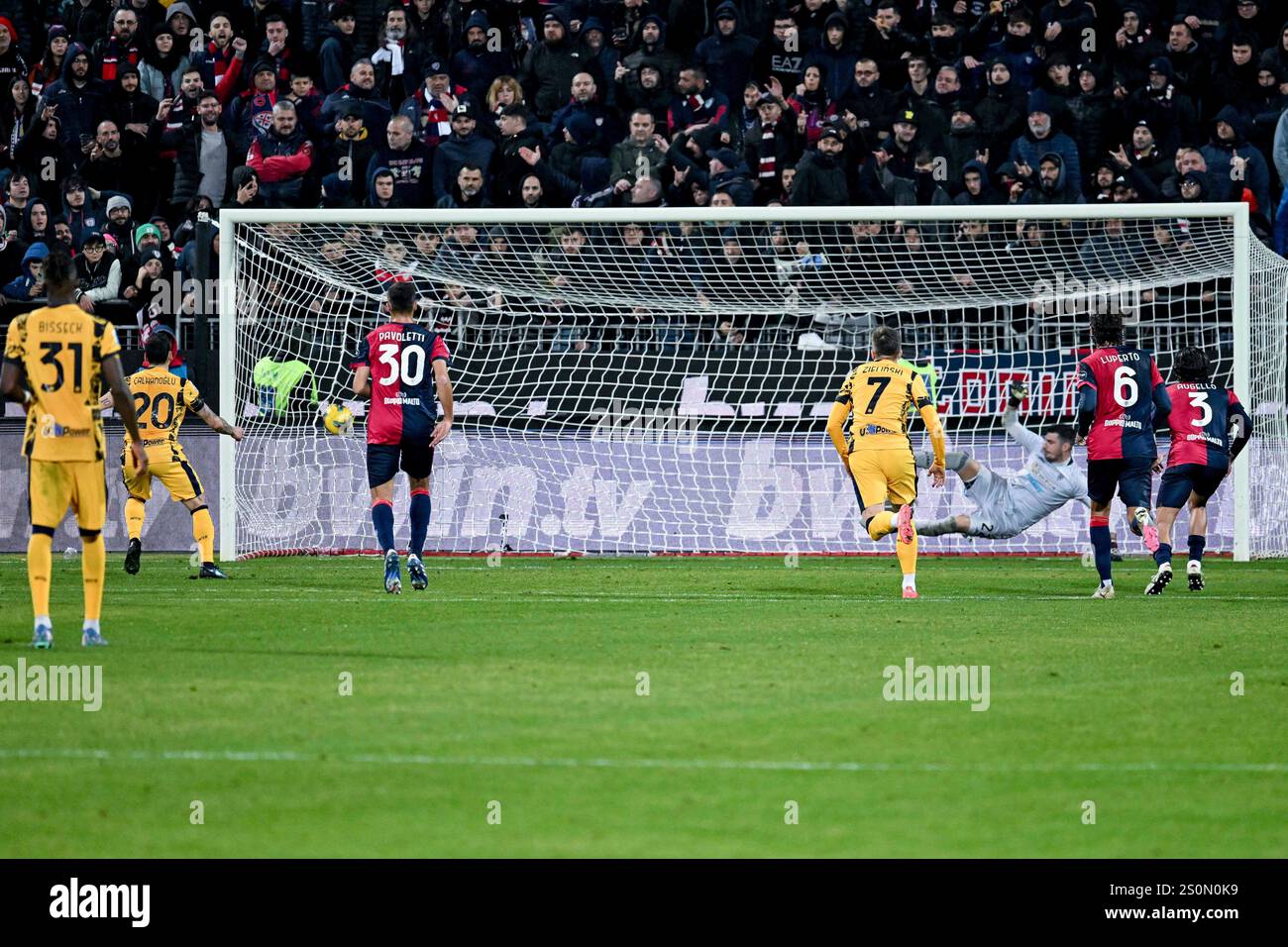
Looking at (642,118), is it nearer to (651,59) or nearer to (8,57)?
(651,59)

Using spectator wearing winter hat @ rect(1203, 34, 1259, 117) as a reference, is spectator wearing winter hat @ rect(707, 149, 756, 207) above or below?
below

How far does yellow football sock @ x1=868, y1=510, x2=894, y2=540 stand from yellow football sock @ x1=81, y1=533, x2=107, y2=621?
227 inches

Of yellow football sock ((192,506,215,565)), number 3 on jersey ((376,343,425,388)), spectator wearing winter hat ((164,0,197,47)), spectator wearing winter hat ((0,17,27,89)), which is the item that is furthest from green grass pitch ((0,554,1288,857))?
spectator wearing winter hat ((0,17,27,89))

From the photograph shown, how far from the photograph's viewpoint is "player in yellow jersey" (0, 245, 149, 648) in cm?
917

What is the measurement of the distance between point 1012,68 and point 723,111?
11.3ft

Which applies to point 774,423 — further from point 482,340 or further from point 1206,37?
point 1206,37

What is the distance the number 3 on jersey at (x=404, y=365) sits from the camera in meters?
13.2

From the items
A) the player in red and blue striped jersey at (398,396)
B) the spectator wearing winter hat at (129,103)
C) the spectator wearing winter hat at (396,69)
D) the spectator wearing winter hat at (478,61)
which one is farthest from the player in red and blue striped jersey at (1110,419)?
the spectator wearing winter hat at (129,103)

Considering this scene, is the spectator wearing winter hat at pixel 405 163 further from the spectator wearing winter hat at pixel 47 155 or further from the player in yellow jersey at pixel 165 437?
the player in yellow jersey at pixel 165 437

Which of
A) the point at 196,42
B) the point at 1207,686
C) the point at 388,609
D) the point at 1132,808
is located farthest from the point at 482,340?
the point at 1132,808

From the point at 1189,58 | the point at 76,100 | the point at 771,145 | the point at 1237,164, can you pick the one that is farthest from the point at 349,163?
the point at 1237,164

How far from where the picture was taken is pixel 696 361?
1938 centimetres

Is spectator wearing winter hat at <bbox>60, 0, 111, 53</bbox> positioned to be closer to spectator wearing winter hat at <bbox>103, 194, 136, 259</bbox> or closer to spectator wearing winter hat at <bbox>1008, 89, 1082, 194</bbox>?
spectator wearing winter hat at <bbox>103, 194, 136, 259</bbox>

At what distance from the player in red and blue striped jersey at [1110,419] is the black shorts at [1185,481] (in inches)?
85.8
